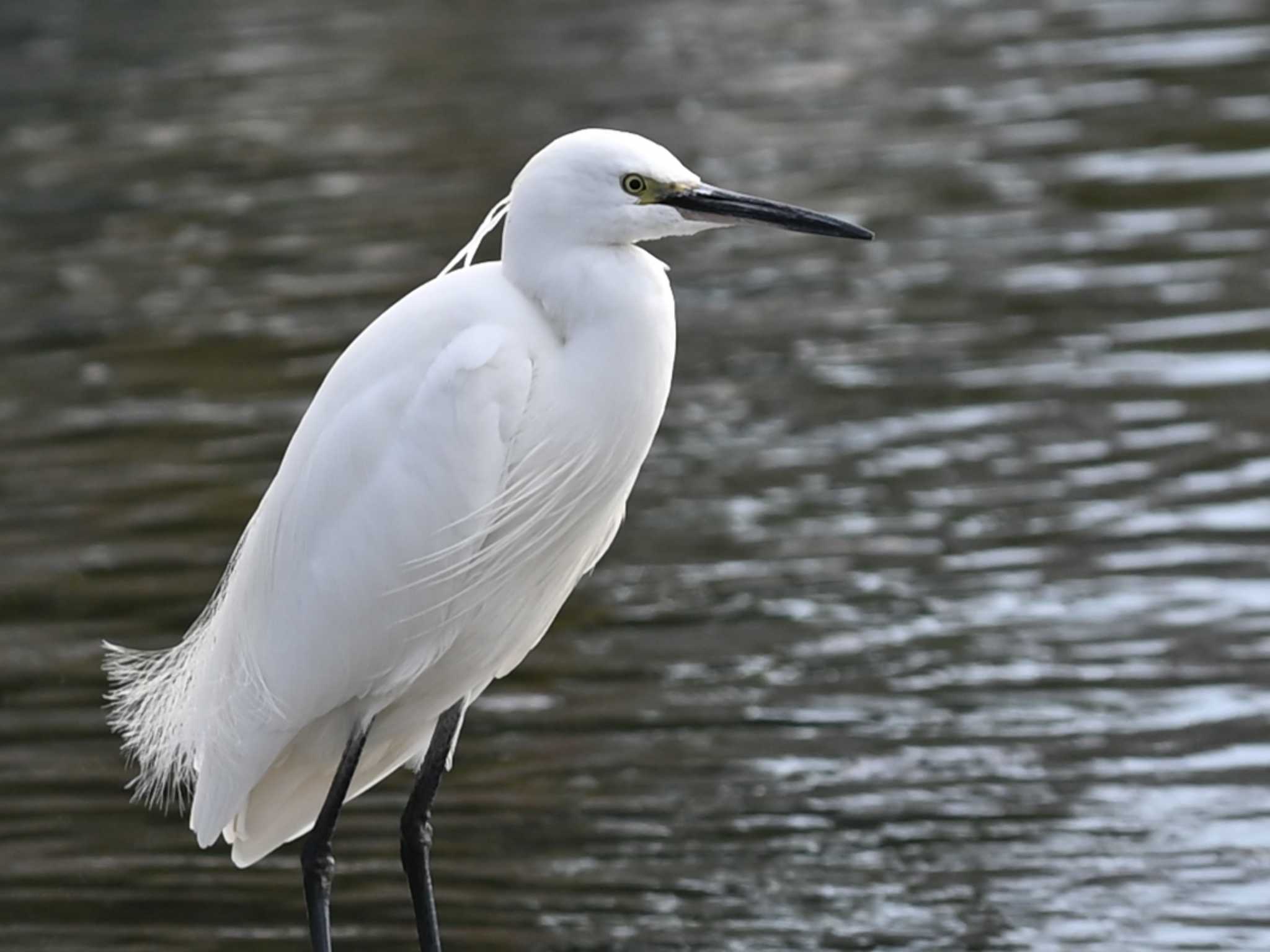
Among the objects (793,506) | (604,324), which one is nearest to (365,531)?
(604,324)

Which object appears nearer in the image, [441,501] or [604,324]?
[604,324]

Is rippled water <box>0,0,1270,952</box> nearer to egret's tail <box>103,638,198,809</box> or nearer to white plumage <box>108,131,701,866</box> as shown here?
egret's tail <box>103,638,198,809</box>

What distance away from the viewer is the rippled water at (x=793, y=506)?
497 centimetres

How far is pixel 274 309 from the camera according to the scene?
32.8 feet

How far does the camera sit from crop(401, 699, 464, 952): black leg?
4320 millimetres

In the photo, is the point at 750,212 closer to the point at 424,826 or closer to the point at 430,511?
the point at 430,511

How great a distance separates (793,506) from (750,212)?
11.3ft

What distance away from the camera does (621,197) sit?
378 cm

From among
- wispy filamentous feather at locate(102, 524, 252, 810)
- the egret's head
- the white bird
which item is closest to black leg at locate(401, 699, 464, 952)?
the white bird

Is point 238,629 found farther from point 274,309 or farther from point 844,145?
point 844,145

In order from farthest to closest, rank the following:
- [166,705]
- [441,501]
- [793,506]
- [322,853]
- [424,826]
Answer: [793,506], [166,705], [424,826], [322,853], [441,501]

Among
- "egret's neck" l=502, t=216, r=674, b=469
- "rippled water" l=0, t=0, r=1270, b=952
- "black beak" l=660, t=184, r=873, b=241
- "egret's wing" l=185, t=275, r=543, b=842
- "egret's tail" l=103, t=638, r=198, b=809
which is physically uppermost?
"black beak" l=660, t=184, r=873, b=241

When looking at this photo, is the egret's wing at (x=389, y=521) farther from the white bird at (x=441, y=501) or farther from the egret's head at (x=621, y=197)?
the egret's head at (x=621, y=197)

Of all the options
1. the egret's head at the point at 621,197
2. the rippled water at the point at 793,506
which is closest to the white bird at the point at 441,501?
the egret's head at the point at 621,197
